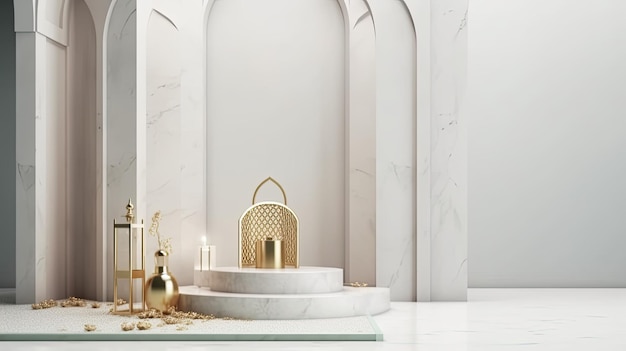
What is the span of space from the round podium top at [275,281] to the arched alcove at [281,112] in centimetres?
156

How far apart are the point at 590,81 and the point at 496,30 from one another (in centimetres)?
114

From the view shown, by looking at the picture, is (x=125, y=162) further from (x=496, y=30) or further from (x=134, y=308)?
(x=496, y=30)

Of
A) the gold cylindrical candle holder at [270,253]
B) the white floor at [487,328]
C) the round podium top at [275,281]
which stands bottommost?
the white floor at [487,328]

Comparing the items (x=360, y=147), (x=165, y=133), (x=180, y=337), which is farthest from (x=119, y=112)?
(x=180, y=337)

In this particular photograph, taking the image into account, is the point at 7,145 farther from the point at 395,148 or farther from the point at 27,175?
the point at 395,148

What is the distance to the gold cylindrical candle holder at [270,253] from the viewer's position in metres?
6.63

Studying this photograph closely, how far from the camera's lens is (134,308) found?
6277mm

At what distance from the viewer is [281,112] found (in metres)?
7.95

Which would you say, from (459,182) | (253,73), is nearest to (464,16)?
(459,182)

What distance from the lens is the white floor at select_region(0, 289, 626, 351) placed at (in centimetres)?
466

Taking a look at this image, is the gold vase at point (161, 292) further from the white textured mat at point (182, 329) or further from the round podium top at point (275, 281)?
the round podium top at point (275, 281)

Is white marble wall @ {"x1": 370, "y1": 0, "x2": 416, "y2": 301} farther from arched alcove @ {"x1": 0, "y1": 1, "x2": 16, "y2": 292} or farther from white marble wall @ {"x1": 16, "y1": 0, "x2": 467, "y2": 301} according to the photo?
arched alcove @ {"x1": 0, "y1": 1, "x2": 16, "y2": 292}

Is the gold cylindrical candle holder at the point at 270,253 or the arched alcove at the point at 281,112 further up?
the arched alcove at the point at 281,112

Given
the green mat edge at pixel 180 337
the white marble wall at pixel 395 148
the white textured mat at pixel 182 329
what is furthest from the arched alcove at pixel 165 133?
the green mat edge at pixel 180 337
